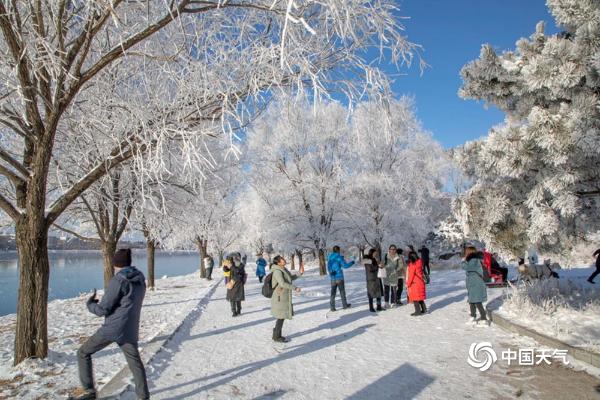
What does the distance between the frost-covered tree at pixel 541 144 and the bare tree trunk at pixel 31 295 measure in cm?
687

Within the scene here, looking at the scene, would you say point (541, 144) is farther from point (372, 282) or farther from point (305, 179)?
point (305, 179)

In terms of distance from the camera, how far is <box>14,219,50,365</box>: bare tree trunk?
18.6 ft

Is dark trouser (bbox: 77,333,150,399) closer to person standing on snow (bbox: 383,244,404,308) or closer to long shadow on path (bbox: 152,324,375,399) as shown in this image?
long shadow on path (bbox: 152,324,375,399)

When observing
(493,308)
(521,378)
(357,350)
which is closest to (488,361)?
(521,378)

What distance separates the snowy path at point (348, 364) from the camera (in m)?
4.73

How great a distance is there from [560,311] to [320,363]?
5.43m

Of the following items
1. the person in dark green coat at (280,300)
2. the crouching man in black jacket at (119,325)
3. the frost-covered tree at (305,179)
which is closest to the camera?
the crouching man in black jacket at (119,325)

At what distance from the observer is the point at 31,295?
573 cm

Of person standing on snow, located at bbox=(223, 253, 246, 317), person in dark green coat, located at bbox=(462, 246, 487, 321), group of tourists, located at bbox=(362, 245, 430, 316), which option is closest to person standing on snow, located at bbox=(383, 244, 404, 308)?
group of tourists, located at bbox=(362, 245, 430, 316)

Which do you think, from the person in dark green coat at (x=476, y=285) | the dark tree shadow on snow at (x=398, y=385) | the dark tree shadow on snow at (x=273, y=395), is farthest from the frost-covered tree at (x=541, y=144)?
the dark tree shadow on snow at (x=273, y=395)

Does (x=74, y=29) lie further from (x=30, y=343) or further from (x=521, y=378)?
(x=521, y=378)

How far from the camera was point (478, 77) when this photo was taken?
693 cm

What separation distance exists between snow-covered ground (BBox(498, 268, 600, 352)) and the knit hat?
259 inches

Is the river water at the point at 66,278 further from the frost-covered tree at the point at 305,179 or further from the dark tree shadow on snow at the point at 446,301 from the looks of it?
the dark tree shadow on snow at the point at 446,301
